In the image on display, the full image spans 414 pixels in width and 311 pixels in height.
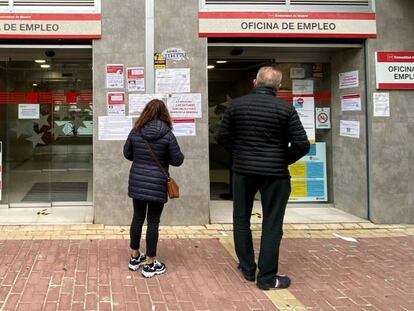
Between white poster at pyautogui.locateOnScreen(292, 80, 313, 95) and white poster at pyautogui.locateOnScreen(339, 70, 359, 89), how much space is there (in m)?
0.59

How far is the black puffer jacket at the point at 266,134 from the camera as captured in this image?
4.93m

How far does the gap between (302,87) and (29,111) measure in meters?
4.85

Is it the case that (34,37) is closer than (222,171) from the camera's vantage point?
Yes

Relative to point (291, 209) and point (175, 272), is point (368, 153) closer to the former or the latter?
point (291, 209)

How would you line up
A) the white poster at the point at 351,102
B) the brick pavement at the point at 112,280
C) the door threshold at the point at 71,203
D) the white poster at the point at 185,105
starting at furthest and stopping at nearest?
the door threshold at the point at 71,203 < the white poster at the point at 351,102 < the white poster at the point at 185,105 < the brick pavement at the point at 112,280

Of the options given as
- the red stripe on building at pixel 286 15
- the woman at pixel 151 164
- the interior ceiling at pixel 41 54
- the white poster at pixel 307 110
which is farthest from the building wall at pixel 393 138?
the interior ceiling at pixel 41 54

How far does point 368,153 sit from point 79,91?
16.3ft

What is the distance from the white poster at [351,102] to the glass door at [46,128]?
4.37m

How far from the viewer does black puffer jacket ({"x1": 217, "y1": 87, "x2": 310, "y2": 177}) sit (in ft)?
16.2

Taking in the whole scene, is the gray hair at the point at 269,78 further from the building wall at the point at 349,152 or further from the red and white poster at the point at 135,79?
the building wall at the point at 349,152

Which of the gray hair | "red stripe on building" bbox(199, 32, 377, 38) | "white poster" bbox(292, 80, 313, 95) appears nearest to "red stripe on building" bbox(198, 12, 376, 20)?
"red stripe on building" bbox(199, 32, 377, 38)

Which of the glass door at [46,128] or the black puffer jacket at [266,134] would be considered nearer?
the black puffer jacket at [266,134]

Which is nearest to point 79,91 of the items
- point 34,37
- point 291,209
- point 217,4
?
point 34,37

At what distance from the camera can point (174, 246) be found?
652cm
